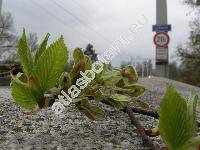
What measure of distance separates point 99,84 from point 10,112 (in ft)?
1.26

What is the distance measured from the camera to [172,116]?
521 mm

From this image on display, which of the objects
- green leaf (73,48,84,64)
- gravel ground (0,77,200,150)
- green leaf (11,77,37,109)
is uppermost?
green leaf (73,48,84,64)

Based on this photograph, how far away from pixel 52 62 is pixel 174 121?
0.23 meters

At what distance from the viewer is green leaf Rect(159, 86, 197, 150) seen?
51 cm

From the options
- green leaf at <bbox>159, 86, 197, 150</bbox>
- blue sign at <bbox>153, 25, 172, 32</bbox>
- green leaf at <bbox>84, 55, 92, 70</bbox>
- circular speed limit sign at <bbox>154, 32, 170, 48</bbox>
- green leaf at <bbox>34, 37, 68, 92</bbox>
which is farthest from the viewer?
blue sign at <bbox>153, 25, 172, 32</bbox>

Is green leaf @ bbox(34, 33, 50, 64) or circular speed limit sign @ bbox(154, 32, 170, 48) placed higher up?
green leaf @ bbox(34, 33, 50, 64)

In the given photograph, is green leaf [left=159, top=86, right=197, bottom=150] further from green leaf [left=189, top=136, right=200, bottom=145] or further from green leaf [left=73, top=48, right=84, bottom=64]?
green leaf [left=73, top=48, right=84, bottom=64]

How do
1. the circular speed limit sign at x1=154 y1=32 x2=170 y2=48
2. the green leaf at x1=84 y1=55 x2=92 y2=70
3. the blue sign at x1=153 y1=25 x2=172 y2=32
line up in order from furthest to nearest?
the blue sign at x1=153 y1=25 x2=172 y2=32
the circular speed limit sign at x1=154 y1=32 x2=170 y2=48
the green leaf at x1=84 y1=55 x2=92 y2=70

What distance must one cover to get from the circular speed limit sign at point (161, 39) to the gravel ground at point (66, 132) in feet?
28.7

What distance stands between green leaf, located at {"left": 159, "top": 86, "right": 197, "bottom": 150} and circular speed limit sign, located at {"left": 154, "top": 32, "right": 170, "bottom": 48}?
9.26 meters

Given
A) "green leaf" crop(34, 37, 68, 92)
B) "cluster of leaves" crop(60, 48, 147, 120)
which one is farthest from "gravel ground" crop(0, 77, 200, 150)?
"green leaf" crop(34, 37, 68, 92)

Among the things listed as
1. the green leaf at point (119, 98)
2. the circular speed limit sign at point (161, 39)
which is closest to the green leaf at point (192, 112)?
the green leaf at point (119, 98)

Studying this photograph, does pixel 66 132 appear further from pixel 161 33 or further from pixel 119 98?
pixel 161 33

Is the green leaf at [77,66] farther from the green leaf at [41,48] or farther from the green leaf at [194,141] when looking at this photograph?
the green leaf at [194,141]
